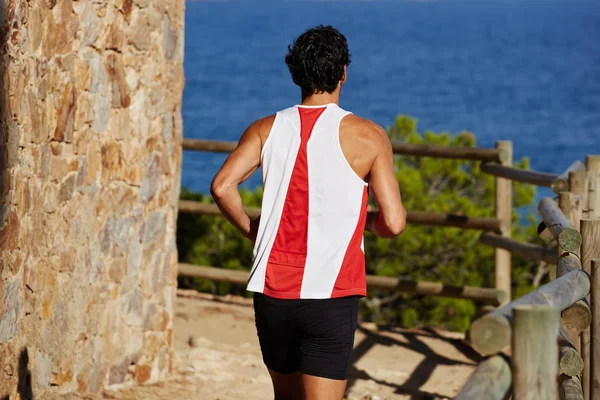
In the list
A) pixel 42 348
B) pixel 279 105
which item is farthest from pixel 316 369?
pixel 279 105

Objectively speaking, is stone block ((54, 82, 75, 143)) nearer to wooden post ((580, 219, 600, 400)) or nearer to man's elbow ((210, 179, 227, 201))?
man's elbow ((210, 179, 227, 201))

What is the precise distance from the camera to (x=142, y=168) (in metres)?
5.07

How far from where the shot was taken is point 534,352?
211cm

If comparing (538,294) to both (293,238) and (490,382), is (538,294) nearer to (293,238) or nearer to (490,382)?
(490,382)

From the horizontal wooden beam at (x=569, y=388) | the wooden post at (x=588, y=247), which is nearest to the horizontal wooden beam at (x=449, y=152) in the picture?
the wooden post at (x=588, y=247)

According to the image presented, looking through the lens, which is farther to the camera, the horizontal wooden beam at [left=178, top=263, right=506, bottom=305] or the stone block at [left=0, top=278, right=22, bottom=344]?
the horizontal wooden beam at [left=178, top=263, right=506, bottom=305]

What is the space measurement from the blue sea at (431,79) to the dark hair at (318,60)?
27.6m

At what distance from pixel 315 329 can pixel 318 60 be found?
815mm

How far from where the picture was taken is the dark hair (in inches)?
122

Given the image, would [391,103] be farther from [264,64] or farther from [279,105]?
[264,64]

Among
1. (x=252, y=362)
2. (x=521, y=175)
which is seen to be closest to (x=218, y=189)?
(x=252, y=362)

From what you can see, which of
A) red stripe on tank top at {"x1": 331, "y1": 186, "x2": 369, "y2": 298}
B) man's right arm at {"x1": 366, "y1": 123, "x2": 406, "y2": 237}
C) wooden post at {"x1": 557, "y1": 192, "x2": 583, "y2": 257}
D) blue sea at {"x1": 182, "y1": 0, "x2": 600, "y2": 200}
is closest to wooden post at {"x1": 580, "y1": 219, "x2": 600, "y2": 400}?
man's right arm at {"x1": 366, "y1": 123, "x2": 406, "y2": 237}

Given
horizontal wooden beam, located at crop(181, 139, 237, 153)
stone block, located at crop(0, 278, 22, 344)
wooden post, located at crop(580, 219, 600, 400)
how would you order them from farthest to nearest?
horizontal wooden beam, located at crop(181, 139, 237, 153), stone block, located at crop(0, 278, 22, 344), wooden post, located at crop(580, 219, 600, 400)

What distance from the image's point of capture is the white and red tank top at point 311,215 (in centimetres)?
305
